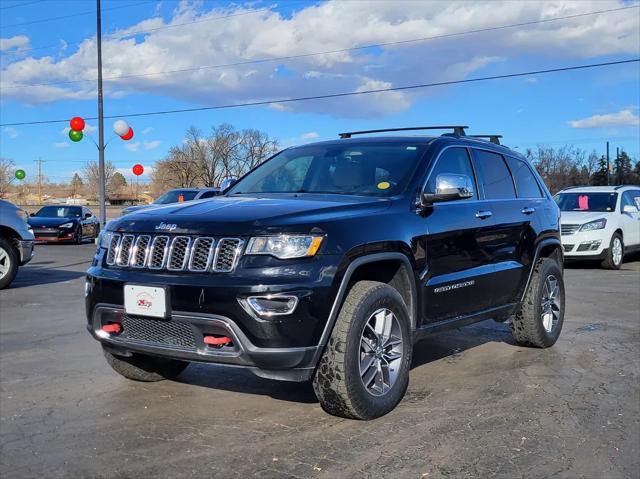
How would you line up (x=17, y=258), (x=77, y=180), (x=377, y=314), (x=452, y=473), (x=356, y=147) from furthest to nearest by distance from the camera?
(x=77, y=180), (x=17, y=258), (x=356, y=147), (x=377, y=314), (x=452, y=473)

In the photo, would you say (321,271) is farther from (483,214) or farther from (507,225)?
(507,225)

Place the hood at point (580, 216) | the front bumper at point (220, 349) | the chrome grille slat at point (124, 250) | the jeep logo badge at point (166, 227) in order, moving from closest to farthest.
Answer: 1. the front bumper at point (220, 349)
2. the jeep logo badge at point (166, 227)
3. the chrome grille slat at point (124, 250)
4. the hood at point (580, 216)

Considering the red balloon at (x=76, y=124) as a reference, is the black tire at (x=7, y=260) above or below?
below

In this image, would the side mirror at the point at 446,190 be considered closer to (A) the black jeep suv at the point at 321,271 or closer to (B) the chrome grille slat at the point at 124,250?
(A) the black jeep suv at the point at 321,271

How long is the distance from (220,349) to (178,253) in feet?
2.05

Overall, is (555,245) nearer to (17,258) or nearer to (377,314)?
(377,314)

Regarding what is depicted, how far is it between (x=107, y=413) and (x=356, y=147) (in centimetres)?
274

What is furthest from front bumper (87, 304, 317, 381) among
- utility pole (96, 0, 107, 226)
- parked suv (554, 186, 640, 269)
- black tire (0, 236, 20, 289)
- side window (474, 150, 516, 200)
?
utility pole (96, 0, 107, 226)

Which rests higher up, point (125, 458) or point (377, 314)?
point (377, 314)

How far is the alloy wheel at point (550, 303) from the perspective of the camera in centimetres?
646

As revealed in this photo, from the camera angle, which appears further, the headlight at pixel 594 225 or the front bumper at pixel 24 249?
the headlight at pixel 594 225

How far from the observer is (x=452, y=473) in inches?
136

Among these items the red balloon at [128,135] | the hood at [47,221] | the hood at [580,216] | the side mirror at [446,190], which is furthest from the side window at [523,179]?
the red balloon at [128,135]

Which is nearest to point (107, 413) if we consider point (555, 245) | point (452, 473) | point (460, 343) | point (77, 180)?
point (452, 473)
